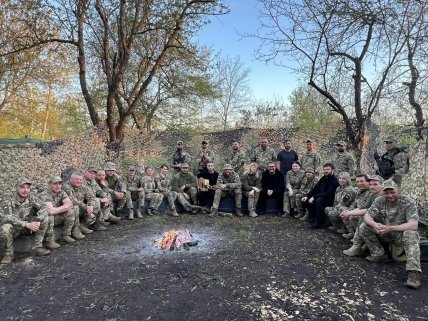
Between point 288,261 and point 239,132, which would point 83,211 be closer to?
point 288,261

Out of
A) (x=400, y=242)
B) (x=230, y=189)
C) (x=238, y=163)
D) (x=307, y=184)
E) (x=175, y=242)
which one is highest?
(x=238, y=163)

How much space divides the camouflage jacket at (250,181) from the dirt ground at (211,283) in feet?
6.98

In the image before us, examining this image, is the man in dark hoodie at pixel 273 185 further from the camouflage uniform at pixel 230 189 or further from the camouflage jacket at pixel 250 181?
the camouflage uniform at pixel 230 189

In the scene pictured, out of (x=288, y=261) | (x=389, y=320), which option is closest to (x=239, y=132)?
(x=288, y=261)

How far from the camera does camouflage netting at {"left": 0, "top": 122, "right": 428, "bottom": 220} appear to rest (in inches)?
217

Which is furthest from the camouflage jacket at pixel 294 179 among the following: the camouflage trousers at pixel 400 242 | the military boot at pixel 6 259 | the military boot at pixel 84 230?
the military boot at pixel 6 259

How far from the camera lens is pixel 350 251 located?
445cm

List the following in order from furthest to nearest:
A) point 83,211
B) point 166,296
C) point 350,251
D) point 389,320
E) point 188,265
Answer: point 83,211 → point 350,251 → point 188,265 → point 166,296 → point 389,320

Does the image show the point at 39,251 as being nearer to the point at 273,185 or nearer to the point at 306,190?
the point at 273,185

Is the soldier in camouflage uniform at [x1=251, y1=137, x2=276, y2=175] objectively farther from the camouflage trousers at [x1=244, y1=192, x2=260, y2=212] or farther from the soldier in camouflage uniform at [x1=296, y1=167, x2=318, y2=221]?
the soldier in camouflage uniform at [x1=296, y1=167, x2=318, y2=221]

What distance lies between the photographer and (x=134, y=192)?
7.25 m

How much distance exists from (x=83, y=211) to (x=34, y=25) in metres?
6.35

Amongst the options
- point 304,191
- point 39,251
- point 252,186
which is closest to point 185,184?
point 252,186

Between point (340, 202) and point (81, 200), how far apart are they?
→ 14.3 feet
